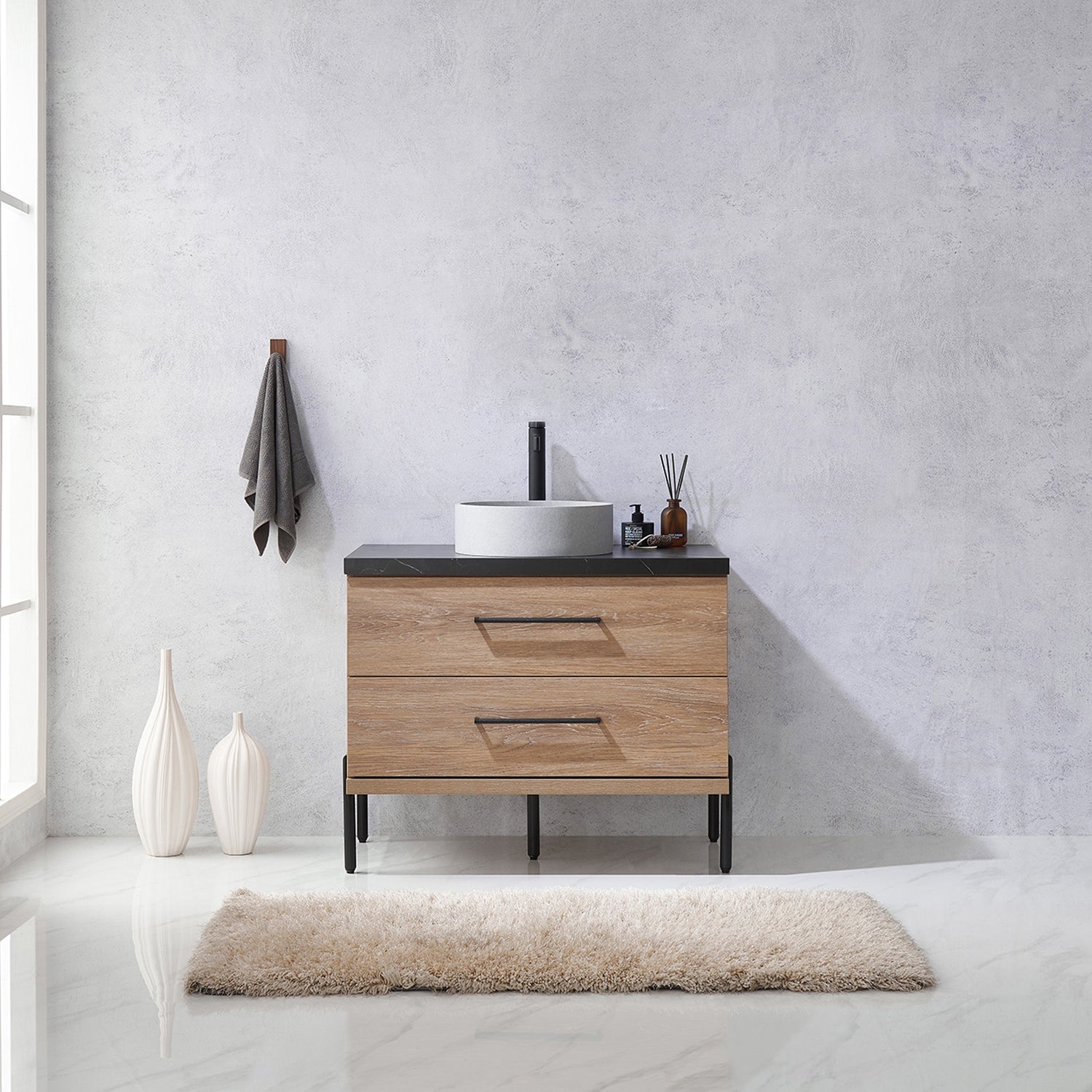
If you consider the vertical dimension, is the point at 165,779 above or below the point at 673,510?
below

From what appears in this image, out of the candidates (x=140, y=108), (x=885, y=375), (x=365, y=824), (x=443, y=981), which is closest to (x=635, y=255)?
(x=885, y=375)

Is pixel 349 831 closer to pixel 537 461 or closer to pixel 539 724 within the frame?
pixel 539 724

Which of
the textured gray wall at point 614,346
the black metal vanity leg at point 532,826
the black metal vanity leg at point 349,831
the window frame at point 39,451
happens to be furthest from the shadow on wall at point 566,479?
the window frame at point 39,451

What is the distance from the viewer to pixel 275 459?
307 cm

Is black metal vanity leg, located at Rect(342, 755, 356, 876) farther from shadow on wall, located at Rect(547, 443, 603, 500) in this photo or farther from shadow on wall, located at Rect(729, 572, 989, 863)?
shadow on wall, located at Rect(729, 572, 989, 863)

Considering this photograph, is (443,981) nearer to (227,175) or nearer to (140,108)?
(227,175)

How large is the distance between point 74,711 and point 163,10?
6.14ft

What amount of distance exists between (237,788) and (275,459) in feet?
A: 2.77

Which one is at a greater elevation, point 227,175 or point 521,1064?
point 227,175

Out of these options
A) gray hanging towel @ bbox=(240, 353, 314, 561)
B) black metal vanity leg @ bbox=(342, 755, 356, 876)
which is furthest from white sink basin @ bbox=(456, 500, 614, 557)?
black metal vanity leg @ bbox=(342, 755, 356, 876)

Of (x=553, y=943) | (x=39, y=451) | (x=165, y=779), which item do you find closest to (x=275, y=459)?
(x=39, y=451)

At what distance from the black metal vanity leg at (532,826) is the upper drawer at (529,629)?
40 cm

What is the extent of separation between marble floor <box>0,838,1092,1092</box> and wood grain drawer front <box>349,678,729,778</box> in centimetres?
29

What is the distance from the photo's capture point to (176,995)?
6.99ft
